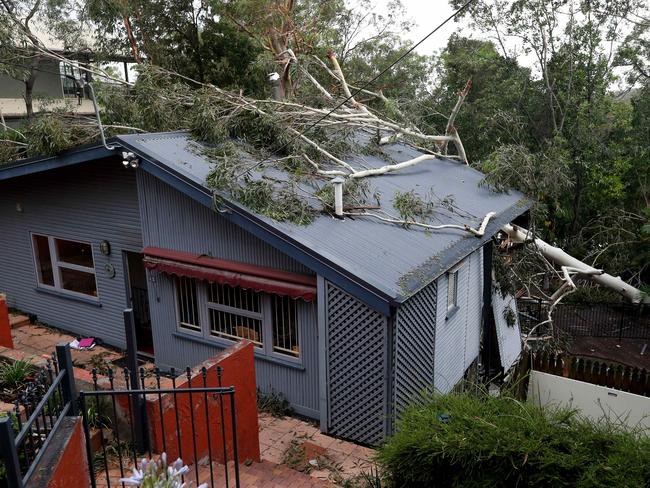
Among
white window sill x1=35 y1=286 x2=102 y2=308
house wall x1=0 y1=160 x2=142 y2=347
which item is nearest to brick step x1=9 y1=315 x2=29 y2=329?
house wall x1=0 y1=160 x2=142 y2=347

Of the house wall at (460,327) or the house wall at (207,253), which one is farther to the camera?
the house wall at (460,327)

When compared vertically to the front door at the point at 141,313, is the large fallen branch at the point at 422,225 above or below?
above

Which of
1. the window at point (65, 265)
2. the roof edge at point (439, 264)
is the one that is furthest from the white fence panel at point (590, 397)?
the window at point (65, 265)

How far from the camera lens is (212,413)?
586 cm

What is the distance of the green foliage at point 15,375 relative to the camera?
6.50 m

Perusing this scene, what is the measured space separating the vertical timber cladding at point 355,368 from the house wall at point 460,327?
1.37 m

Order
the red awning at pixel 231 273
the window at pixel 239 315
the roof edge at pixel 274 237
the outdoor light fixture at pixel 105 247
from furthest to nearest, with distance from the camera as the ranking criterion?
the outdoor light fixture at pixel 105 247
the window at pixel 239 315
the red awning at pixel 231 273
the roof edge at pixel 274 237

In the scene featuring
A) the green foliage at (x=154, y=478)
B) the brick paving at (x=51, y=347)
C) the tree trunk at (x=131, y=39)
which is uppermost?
the tree trunk at (x=131, y=39)

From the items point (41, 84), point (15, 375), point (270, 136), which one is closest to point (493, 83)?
point (270, 136)

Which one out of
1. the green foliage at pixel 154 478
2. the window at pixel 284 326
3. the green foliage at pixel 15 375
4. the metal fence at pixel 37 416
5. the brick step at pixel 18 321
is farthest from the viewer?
the brick step at pixel 18 321

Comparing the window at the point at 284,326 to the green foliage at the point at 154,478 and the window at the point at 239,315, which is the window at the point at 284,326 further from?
the green foliage at the point at 154,478

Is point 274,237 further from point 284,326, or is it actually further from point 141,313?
point 141,313

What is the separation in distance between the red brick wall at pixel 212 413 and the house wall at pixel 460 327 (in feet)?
10.2

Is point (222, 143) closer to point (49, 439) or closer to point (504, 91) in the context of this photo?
point (49, 439)
